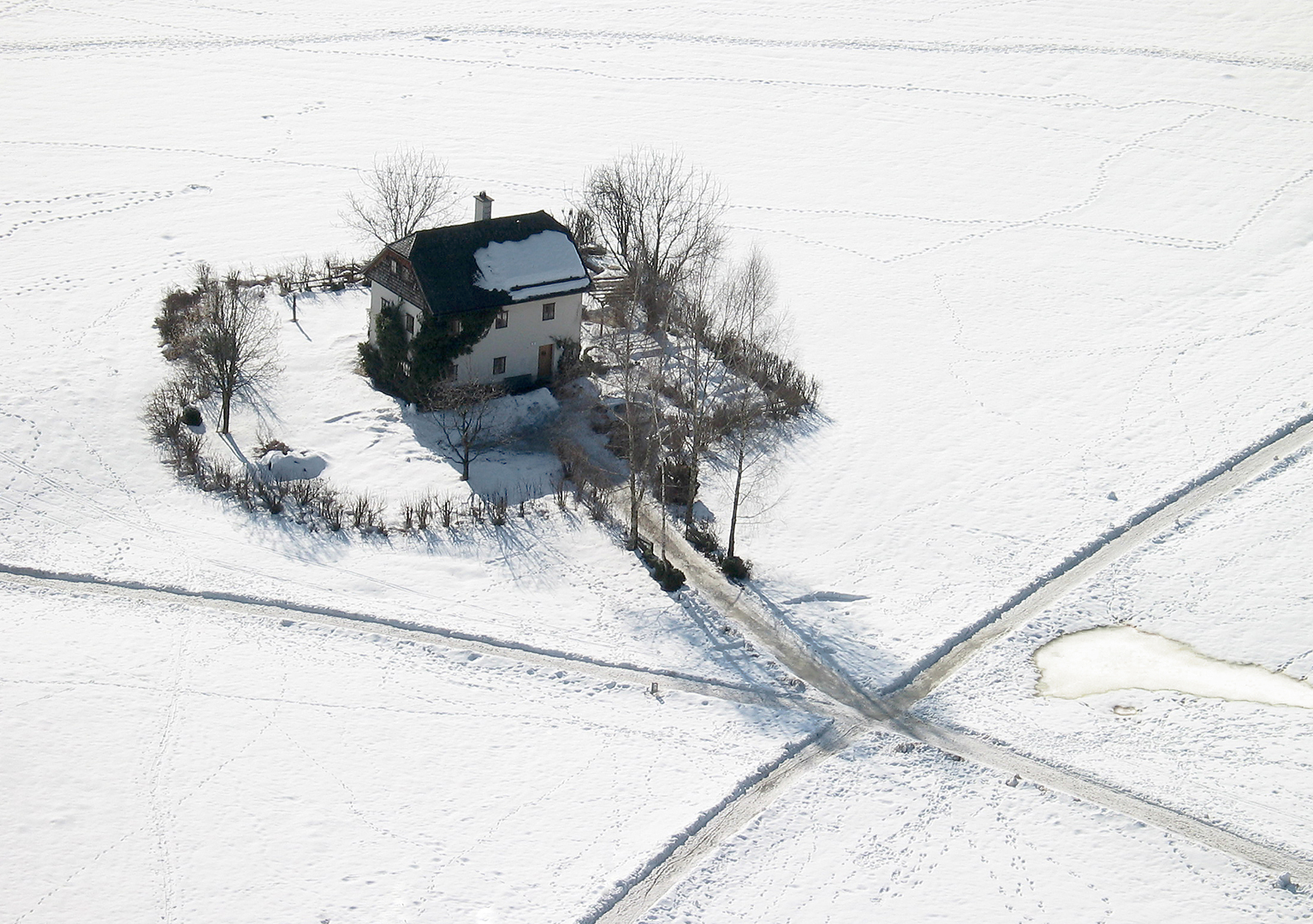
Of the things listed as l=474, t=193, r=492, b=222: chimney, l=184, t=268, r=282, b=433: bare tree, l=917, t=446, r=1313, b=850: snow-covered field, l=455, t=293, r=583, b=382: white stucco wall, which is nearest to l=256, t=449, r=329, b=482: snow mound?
l=184, t=268, r=282, b=433: bare tree

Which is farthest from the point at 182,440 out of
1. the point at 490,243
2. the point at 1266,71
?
the point at 1266,71

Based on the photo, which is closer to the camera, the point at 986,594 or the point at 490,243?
the point at 986,594

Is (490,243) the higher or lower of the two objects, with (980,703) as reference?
higher


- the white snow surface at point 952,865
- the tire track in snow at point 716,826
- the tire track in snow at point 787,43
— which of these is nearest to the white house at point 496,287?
the tire track in snow at point 716,826

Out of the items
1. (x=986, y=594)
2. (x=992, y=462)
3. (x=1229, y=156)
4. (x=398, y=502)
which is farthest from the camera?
(x=1229, y=156)

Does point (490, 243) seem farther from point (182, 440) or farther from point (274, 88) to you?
point (274, 88)

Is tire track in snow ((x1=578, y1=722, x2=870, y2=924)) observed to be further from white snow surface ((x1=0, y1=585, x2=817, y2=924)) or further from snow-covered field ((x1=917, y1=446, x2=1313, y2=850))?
snow-covered field ((x1=917, y1=446, x2=1313, y2=850))
